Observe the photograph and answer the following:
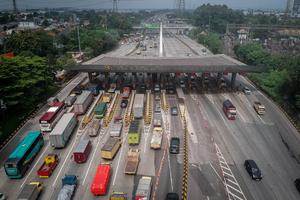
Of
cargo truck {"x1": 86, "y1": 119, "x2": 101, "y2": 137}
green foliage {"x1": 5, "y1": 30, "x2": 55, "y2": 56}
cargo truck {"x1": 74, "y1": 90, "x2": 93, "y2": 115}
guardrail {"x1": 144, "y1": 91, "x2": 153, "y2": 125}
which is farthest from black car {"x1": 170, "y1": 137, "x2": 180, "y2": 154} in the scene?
green foliage {"x1": 5, "y1": 30, "x2": 55, "y2": 56}

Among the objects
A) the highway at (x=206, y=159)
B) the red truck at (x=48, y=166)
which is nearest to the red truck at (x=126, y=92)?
the highway at (x=206, y=159)

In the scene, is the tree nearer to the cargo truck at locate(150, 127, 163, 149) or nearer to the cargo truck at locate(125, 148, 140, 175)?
the cargo truck at locate(150, 127, 163, 149)

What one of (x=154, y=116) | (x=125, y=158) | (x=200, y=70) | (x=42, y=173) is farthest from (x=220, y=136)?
(x=42, y=173)

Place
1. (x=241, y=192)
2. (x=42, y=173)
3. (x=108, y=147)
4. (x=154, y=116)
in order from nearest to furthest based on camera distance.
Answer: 1. (x=241, y=192)
2. (x=42, y=173)
3. (x=108, y=147)
4. (x=154, y=116)

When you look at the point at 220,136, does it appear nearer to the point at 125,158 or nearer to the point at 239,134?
the point at 239,134

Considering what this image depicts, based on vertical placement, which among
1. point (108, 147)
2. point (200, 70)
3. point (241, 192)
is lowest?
point (241, 192)
